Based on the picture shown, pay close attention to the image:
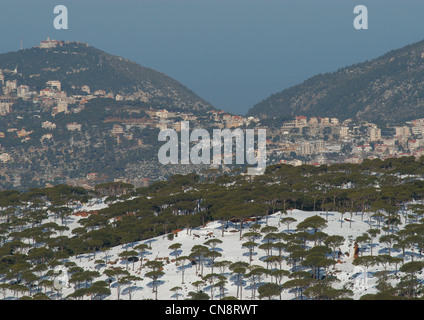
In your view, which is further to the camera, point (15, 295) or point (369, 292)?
point (15, 295)

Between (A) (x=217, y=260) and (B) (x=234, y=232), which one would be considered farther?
(B) (x=234, y=232)

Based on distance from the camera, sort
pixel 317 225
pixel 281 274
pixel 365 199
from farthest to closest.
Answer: pixel 365 199 < pixel 317 225 < pixel 281 274

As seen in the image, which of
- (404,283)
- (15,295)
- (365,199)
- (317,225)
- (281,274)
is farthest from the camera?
(365,199)

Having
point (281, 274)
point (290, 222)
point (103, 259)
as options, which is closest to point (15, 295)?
point (103, 259)

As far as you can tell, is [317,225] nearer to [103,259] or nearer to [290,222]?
[290,222]

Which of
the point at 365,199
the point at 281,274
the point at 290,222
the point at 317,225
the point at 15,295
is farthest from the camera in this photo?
the point at 365,199

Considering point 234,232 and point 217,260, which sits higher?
point 234,232

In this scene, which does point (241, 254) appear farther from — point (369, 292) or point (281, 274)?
point (369, 292)

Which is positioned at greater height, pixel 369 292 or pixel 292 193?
pixel 292 193
